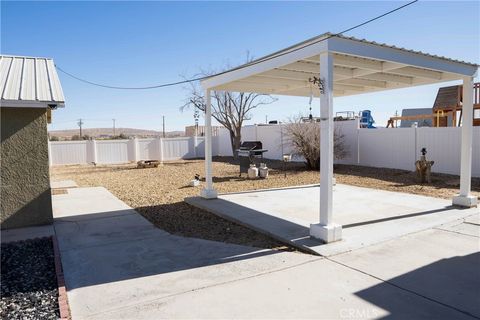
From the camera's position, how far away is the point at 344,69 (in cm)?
747

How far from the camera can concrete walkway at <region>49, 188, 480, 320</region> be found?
351 cm

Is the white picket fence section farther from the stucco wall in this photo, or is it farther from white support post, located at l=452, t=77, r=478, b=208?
the stucco wall

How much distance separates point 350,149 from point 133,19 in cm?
1046

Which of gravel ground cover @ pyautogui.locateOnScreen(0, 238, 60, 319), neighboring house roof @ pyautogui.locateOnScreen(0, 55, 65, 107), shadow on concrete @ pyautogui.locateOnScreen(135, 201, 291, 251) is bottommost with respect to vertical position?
gravel ground cover @ pyautogui.locateOnScreen(0, 238, 60, 319)

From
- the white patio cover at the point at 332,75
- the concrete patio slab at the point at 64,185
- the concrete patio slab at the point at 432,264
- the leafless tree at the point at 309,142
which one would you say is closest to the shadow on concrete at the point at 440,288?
the concrete patio slab at the point at 432,264

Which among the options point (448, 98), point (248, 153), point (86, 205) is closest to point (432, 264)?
point (86, 205)

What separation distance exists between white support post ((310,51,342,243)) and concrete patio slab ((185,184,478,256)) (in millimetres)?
179

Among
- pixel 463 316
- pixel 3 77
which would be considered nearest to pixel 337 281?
pixel 463 316

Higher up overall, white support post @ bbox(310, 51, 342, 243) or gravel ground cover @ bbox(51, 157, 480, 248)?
white support post @ bbox(310, 51, 342, 243)

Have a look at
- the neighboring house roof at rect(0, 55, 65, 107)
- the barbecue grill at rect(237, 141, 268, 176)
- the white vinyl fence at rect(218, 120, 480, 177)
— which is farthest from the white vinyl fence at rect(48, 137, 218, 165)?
the neighboring house roof at rect(0, 55, 65, 107)

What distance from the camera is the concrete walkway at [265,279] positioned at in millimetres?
3506

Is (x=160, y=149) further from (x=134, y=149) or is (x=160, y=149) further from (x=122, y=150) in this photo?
(x=122, y=150)

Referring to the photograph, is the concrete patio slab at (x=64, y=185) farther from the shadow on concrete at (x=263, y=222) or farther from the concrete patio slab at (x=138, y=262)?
the shadow on concrete at (x=263, y=222)

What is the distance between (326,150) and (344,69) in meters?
2.81
